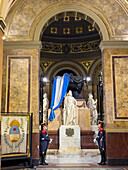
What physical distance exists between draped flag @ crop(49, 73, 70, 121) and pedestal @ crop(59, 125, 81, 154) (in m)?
1.24

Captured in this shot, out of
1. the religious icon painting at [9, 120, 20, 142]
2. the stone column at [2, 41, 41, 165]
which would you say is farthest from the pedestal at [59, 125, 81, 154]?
the religious icon painting at [9, 120, 20, 142]

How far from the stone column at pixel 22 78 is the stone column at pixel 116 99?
2.58 m

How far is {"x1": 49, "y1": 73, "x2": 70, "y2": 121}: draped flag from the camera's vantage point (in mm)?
13098

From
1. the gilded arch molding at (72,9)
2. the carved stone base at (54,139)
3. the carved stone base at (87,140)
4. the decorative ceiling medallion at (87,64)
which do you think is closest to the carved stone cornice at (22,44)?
the gilded arch molding at (72,9)

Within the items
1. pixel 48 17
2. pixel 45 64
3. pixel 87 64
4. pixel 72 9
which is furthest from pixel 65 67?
pixel 48 17

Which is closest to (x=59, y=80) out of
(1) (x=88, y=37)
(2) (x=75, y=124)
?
(2) (x=75, y=124)

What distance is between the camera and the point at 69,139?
11.7m

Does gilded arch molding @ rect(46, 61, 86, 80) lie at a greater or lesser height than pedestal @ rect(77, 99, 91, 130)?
greater

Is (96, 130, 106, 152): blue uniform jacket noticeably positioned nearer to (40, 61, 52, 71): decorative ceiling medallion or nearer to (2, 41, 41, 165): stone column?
(2, 41, 41, 165): stone column

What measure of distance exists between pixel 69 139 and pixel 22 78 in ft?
14.1

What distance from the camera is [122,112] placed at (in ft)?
29.2

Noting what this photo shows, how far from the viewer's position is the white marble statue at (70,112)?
12297 millimetres

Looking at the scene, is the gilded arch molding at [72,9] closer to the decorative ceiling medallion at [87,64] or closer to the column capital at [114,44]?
the column capital at [114,44]

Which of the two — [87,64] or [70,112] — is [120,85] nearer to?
[70,112]
